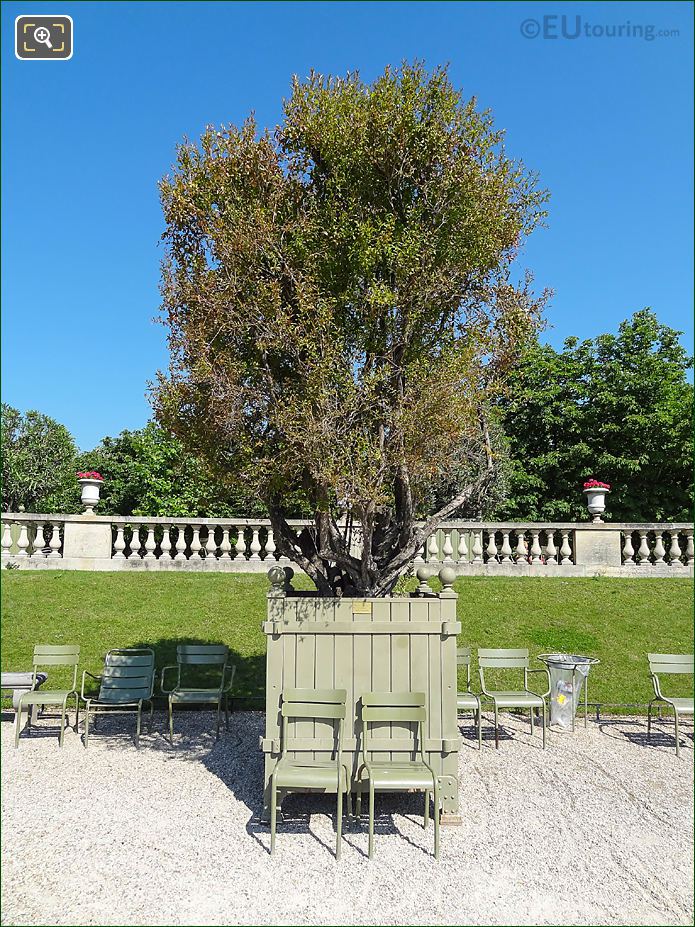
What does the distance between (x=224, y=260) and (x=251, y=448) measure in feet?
5.98

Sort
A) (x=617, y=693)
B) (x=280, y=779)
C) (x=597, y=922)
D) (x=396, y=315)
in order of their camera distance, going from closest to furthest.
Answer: (x=597, y=922) → (x=280, y=779) → (x=396, y=315) → (x=617, y=693)

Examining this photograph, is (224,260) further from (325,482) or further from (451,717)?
(451,717)

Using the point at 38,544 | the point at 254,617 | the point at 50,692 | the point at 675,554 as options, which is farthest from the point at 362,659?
the point at 675,554

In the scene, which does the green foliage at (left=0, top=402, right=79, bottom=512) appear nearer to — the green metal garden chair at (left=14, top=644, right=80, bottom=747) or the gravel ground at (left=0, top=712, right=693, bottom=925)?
the green metal garden chair at (left=14, top=644, right=80, bottom=747)

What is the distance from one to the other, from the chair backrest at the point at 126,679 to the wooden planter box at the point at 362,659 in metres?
2.84

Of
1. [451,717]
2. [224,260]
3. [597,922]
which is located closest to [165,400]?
[224,260]

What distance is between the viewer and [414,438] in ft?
20.4

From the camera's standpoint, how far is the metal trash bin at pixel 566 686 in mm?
8797

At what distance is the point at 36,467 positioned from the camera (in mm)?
34312

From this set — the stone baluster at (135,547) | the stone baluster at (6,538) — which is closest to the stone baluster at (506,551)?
the stone baluster at (135,547)

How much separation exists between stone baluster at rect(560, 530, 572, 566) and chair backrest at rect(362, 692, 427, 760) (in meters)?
9.46

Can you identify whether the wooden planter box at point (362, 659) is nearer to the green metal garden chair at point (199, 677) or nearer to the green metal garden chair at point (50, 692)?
the green metal garden chair at point (199, 677)

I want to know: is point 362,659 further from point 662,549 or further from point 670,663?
point 662,549

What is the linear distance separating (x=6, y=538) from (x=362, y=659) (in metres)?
10.6
